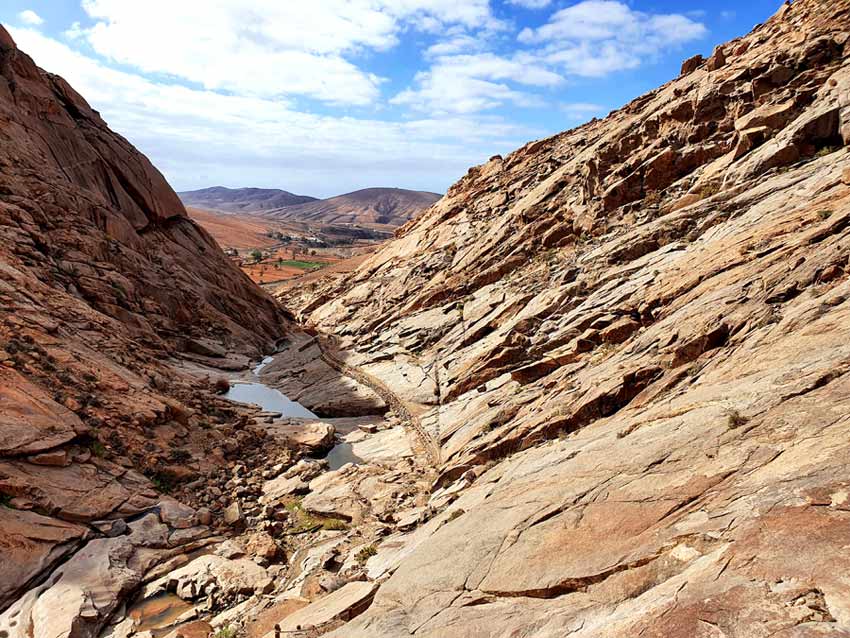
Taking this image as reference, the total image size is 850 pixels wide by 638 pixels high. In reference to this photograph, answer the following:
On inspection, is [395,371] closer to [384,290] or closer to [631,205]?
[384,290]

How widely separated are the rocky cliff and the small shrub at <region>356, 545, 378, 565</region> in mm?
5079

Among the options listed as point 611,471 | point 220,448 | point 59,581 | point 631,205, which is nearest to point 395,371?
point 220,448

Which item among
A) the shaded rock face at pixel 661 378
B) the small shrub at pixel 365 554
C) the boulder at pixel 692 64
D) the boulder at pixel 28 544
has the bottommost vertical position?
the small shrub at pixel 365 554

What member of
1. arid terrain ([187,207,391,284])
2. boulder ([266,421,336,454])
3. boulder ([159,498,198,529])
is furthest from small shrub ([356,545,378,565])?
arid terrain ([187,207,391,284])

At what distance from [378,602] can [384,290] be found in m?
30.9

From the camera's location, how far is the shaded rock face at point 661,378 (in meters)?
5.26

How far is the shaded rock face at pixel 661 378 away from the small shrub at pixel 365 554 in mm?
1141

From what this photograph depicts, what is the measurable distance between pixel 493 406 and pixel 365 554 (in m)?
7.22

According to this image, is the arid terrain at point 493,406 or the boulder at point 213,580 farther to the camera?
the boulder at point 213,580

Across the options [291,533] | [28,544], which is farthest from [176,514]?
[28,544]

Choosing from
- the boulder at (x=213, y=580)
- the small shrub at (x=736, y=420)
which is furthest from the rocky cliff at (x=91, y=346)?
the small shrub at (x=736, y=420)

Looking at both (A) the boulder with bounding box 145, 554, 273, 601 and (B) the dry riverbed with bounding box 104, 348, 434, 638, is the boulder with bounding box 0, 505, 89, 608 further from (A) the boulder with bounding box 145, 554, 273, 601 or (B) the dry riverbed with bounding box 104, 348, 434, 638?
(A) the boulder with bounding box 145, 554, 273, 601

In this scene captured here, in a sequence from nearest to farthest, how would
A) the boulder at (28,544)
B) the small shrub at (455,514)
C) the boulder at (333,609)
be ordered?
the boulder at (333,609) < the boulder at (28,544) < the small shrub at (455,514)

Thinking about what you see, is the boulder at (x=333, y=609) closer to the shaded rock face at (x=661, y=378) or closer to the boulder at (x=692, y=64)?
the shaded rock face at (x=661, y=378)
